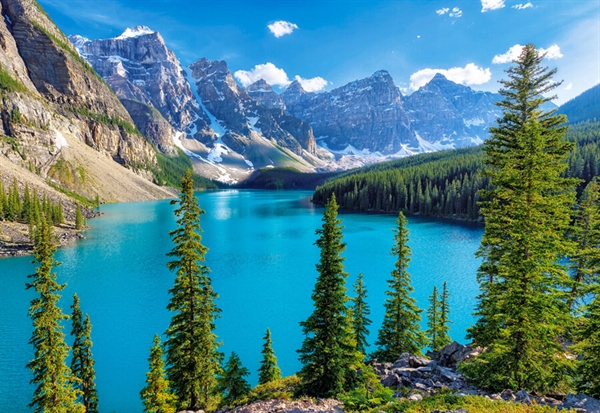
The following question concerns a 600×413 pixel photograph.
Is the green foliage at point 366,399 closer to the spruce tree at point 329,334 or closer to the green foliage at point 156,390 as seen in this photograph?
the spruce tree at point 329,334

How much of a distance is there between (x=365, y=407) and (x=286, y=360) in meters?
17.4

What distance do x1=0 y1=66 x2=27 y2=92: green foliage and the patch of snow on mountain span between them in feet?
67.0

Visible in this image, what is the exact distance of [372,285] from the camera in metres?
46.3

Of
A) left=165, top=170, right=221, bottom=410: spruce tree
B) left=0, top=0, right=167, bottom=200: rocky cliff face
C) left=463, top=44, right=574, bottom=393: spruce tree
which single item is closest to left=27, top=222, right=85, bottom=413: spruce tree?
left=165, top=170, right=221, bottom=410: spruce tree

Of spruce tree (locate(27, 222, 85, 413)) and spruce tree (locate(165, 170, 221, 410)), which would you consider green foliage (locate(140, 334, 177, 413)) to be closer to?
spruce tree (locate(165, 170, 221, 410))

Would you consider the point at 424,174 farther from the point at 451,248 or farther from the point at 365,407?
Result: the point at 365,407

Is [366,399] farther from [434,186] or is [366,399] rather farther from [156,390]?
[434,186]

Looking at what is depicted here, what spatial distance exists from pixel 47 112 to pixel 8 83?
16.0 metres

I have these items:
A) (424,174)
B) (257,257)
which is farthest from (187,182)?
(424,174)

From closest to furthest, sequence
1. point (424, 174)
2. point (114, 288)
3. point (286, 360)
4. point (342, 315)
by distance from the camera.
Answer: point (342, 315)
point (286, 360)
point (114, 288)
point (424, 174)

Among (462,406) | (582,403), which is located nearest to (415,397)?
(462,406)

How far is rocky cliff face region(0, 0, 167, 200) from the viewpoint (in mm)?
121600

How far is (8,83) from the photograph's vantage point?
13075 cm

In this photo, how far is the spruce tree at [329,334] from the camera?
642 inches
